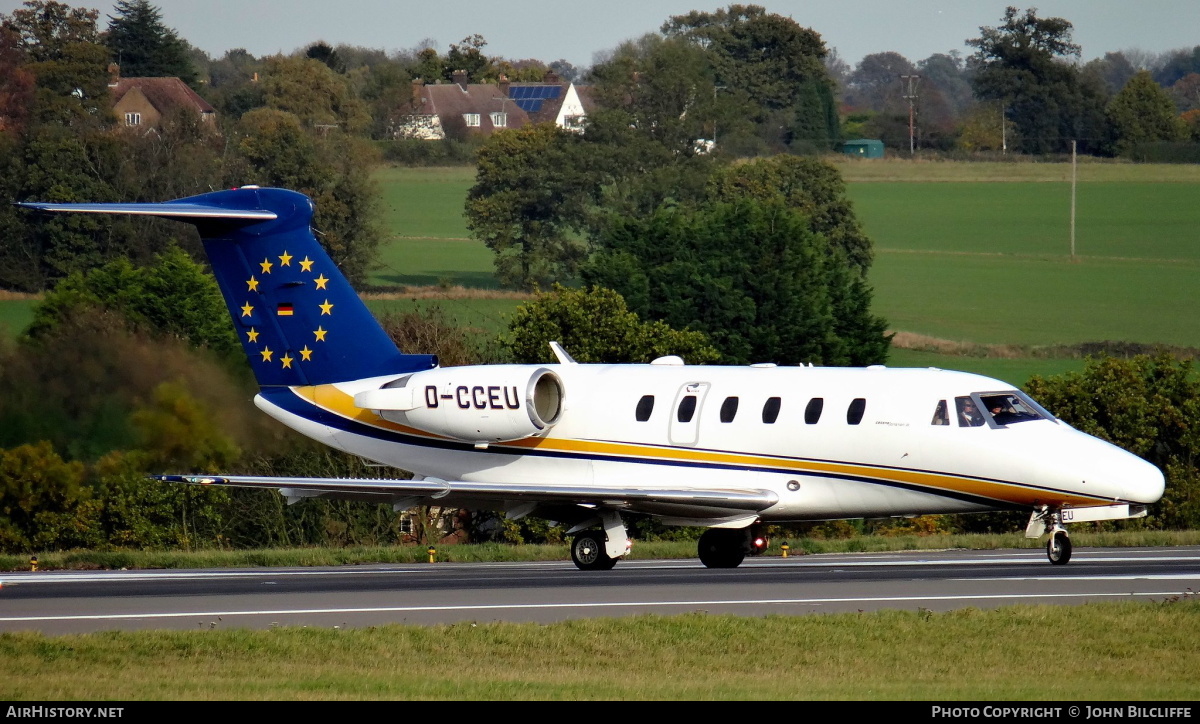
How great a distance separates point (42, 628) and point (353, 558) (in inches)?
476

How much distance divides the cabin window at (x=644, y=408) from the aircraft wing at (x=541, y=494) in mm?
1225

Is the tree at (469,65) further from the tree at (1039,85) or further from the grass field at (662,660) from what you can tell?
the grass field at (662,660)

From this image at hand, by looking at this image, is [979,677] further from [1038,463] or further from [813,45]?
[813,45]

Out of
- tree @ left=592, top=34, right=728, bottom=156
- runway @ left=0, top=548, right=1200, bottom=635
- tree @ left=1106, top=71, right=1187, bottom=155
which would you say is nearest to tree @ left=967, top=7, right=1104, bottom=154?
tree @ left=1106, top=71, right=1187, bottom=155

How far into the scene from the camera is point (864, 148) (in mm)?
141875

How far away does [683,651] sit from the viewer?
615 inches

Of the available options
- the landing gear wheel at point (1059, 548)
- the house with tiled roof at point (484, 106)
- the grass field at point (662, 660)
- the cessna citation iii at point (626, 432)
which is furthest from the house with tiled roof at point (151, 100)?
the grass field at point (662, 660)

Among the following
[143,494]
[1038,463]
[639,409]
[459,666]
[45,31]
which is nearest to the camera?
[459,666]

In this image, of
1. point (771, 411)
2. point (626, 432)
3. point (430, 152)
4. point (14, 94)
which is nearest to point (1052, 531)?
point (771, 411)

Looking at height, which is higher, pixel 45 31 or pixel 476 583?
pixel 45 31

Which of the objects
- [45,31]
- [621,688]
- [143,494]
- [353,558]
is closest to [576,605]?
[621,688]

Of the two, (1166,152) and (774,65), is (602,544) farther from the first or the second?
(774,65)

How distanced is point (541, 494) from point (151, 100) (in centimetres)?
8565

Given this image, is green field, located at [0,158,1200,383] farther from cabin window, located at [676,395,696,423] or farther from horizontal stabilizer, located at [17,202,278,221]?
cabin window, located at [676,395,696,423]
